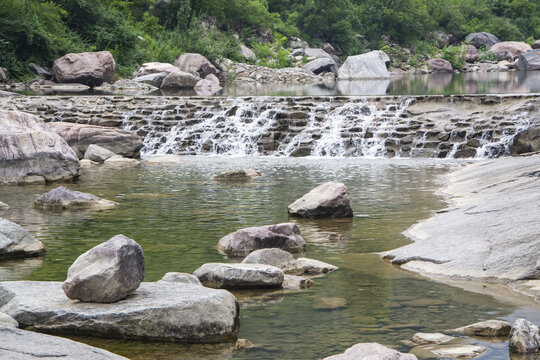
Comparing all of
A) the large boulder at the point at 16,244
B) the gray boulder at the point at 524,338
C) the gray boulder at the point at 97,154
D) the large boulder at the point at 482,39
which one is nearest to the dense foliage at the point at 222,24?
the large boulder at the point at 482,39

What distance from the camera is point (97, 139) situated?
21.8 metres

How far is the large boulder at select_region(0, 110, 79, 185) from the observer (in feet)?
53.5

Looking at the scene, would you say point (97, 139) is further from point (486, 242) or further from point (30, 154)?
point (486, 242)

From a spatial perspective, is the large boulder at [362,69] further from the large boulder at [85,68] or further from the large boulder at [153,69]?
the large boulder at [85,68]

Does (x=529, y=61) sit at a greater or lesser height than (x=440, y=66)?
greater

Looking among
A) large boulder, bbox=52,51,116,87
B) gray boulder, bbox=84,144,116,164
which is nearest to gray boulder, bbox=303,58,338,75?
large boulder, bbox=52,51,116,87

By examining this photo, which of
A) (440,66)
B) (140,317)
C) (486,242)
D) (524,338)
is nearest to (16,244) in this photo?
(140,317)

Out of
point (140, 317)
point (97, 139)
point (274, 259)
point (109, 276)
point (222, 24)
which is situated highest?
point (222, 24)

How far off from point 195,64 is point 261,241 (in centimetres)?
4150

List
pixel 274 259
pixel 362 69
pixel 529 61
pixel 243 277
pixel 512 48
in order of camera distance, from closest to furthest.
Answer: pixel 243 277
pixel 274 259
pixel 362 69
pixel 529 61
pixel 512 48

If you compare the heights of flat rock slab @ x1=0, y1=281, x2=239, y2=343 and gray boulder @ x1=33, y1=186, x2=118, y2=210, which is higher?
flat rock slab @ x1=0, y1=281, x2=239, y2=343

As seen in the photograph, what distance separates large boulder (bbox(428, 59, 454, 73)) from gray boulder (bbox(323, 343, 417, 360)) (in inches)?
2696

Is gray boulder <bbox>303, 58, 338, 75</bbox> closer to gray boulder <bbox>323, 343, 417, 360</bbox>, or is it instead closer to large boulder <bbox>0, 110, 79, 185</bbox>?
large boulder <bbox>0, 110, 79, 185</bbox>

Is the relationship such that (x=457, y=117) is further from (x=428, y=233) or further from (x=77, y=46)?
(x=77, y=46)
